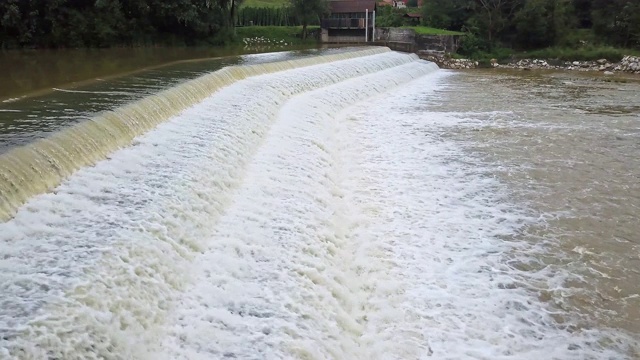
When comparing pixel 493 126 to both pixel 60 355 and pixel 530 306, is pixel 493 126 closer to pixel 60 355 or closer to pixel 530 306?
pixel 530 306

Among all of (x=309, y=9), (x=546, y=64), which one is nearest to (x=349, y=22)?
(x=309, y=9)

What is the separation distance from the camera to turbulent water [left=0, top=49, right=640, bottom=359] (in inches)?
134

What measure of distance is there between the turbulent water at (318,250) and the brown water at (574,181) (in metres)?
0.03

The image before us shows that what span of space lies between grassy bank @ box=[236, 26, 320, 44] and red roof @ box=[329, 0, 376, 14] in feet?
5.65

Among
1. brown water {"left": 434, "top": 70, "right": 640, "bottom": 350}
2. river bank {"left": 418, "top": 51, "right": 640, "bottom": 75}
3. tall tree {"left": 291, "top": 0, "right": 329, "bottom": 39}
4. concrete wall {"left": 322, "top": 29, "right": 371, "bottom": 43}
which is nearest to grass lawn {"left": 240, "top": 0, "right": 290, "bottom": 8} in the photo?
tall tree {"left": 291, "top": 0, "right": 329, "bottom": 39}

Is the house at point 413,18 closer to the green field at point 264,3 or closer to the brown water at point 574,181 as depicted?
the green field at point 264,3

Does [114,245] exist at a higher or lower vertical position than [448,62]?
lower

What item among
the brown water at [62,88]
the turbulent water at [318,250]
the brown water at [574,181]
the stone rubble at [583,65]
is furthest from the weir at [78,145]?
the stone rubble at [583,65]

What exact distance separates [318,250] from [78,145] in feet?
8.78

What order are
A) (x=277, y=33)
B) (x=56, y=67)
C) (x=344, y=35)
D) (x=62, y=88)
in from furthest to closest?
(x=277, y=33) → (x=344, y=35) → (x=56, y=67) → (x=62, y=88)

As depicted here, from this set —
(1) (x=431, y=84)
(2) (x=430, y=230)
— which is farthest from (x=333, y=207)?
(1) (x=431, y=84)

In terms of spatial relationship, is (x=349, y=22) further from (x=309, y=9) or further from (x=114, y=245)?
(x=114, y=245)

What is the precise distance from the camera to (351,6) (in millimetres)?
32844

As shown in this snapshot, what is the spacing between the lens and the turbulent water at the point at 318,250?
134 inches
